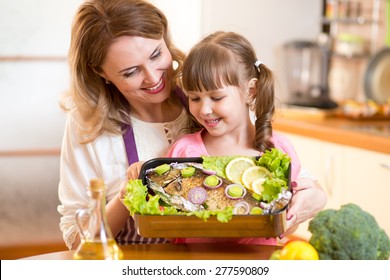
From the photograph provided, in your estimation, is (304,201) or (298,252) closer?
(298,252)

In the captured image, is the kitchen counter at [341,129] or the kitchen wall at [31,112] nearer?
the kitchen counter at [341,129]

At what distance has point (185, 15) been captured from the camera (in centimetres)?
394

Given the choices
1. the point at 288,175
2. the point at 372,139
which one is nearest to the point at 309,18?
the point at 372,139

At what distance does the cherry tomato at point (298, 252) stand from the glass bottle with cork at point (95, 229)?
0.28 metres

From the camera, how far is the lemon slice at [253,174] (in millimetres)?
1446

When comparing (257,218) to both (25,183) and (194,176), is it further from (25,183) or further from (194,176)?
(25,183)

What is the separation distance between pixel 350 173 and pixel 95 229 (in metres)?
2.26

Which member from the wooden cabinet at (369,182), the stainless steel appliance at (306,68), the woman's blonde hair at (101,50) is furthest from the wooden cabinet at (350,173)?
the woman's blonde hair at (101,50)

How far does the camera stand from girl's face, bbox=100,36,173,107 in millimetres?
1687

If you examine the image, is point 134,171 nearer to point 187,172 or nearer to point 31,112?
point 187,172

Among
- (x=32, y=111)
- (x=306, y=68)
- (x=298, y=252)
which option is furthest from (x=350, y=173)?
(x=298, y=252)

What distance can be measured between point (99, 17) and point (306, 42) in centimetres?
277

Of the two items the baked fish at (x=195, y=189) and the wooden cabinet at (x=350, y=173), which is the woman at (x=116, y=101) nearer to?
the baked fish at (x=195, y=189)

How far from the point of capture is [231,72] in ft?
5.39
